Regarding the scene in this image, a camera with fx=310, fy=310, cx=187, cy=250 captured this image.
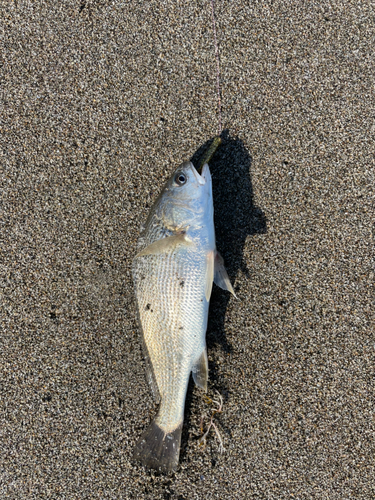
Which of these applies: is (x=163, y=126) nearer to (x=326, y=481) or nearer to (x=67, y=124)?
(x=67, y=124)

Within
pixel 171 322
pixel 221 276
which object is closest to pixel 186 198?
pixel 221 276

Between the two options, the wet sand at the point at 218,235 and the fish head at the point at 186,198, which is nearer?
the fish head at the point at 186,198

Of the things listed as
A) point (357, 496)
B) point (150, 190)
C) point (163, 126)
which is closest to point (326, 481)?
point (357, 496)

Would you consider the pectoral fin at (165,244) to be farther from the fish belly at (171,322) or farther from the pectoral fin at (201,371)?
the pectoral fin at (201,371)

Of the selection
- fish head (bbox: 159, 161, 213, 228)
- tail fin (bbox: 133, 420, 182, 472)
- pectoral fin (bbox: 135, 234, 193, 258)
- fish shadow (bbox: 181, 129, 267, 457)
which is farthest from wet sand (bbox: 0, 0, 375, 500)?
pectoral fin (bbox: 135, 234, 193, 258)

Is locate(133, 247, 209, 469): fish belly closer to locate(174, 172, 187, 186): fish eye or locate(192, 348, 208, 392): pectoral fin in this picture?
locate(192, 348, 208, 392): pectoral fin

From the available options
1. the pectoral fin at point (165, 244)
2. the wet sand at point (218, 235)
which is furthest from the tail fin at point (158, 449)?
the pectoral fin at point (165, 244)

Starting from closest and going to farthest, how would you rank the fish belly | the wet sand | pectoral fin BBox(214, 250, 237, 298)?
the fish belly → pectoral fin BBox(214, 250, 237, 298) → the wet sand
